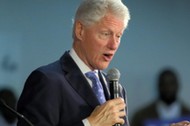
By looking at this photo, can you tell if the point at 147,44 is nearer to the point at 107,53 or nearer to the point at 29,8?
the point at 29,8

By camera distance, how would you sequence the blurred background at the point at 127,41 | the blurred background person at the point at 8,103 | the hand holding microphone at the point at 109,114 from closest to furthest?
the hand holding microphone at the point at 109,114 < the blurred background person at the point at 8,103 < the blurred background at the point at 127,41

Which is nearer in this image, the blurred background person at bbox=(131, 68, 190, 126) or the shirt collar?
the shirt collar

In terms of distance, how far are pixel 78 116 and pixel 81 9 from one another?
34cm

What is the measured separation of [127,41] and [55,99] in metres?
1.72

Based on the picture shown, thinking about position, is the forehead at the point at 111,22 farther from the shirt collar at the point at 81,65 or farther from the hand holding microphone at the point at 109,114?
the hand holding microphone at the point at 109,114

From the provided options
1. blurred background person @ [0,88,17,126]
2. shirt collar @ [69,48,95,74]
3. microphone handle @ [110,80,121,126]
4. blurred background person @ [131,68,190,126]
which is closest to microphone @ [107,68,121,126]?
microphone handle @ [110,80,121,126]

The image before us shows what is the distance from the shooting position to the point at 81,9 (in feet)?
5.24

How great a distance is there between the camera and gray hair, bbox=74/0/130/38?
1.57m

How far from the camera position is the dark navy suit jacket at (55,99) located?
57.1 inches

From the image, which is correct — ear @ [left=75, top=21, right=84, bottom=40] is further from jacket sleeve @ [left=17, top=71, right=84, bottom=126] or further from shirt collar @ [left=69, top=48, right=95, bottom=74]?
jacket sleeve @ [left=17, top=71, right=84, bottom=126]

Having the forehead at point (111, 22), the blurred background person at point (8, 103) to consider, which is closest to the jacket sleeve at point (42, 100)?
the forehead at point (111, 22)

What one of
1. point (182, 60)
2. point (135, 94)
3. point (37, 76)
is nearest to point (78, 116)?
point (37, 76)

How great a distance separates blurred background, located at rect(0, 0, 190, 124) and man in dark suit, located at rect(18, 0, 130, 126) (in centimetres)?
113

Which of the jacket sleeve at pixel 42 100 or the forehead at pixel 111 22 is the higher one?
the forehead at pixel 111 22
